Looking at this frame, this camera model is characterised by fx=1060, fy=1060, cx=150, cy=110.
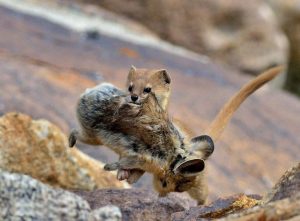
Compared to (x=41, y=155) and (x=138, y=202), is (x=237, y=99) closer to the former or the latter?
(x=41, y=155)

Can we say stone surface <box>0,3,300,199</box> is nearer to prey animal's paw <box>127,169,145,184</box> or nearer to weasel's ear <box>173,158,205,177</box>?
weasel's ear <box>173,158,205,177</box>

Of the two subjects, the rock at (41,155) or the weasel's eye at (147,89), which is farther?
the rock at (41,155)

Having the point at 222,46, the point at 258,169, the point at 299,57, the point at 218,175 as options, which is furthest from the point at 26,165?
the point at 299,57

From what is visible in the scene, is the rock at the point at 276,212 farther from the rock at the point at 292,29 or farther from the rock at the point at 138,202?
the rock at the point at 292,29

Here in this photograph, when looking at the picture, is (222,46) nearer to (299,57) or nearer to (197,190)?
(299,57)

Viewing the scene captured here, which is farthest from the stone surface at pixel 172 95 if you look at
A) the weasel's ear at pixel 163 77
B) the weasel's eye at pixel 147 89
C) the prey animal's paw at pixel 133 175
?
the prey animal's paw at pixel 133 175

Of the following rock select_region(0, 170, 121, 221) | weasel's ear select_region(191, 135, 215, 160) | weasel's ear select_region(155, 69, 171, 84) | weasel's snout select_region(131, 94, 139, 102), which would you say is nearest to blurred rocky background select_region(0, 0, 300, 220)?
rock select_region(0, 170, 121, 221)
